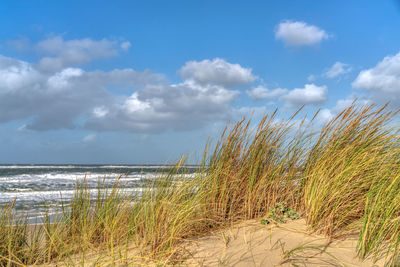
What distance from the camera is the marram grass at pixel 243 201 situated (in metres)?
2.89

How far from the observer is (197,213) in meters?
3.45

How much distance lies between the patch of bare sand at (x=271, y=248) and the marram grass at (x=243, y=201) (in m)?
0.13

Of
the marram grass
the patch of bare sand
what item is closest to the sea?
the marram grass

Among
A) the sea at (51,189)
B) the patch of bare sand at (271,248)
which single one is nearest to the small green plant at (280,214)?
the patch of bare sand at (271,248)

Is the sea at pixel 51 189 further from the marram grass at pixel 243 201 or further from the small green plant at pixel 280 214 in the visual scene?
the small green plant at pixel 280 214

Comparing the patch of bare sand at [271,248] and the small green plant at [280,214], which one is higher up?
the small green plant at [280,214]

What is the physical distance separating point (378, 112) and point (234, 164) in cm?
182

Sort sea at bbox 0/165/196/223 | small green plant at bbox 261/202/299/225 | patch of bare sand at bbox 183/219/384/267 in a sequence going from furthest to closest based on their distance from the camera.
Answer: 1. sea at bbox 0/165/196/223
2. small green plant at bbox 261/202/299/225
3. patch of bare sand at bbox 183/219/384/267

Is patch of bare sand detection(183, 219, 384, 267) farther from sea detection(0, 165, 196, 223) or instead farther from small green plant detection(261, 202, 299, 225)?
sea detection(0, 165, 196, 223)

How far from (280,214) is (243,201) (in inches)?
18.1

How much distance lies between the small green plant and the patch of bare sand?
81 mm

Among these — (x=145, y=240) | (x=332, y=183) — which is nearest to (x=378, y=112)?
(x=332, y=183)

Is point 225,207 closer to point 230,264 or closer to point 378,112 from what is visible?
point 230,264

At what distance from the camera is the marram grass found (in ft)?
9.49
